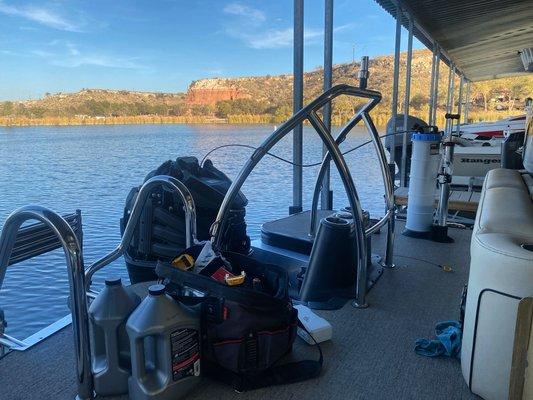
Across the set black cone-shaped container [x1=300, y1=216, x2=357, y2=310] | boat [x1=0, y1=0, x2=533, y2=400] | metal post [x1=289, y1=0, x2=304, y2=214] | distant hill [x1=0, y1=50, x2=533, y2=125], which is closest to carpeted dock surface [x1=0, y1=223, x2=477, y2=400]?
boat [x1=0, y1=0, x2=533, y2=400]

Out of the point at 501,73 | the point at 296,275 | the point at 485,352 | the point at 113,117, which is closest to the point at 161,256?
the point at 296,275

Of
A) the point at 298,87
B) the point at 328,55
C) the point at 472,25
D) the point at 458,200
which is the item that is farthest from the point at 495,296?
the point at 472,25

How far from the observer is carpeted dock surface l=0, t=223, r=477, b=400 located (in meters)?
1.29

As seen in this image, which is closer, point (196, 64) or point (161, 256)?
point (161, 256)

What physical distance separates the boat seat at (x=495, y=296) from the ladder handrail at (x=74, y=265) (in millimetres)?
1055

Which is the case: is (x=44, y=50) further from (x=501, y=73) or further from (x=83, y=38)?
(x=501, y=73)

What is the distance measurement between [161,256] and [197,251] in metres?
Answer: 0.60

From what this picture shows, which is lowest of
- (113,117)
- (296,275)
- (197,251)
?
(296,275)

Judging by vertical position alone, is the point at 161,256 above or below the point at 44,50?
below

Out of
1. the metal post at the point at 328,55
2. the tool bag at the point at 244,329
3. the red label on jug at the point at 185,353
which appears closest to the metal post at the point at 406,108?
the metal post at the point at 328,55

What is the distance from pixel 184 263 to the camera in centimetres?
145

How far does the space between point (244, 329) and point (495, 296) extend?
2.28ft

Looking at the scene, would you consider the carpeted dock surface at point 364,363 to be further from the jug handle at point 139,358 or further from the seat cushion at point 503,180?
the seat cushion at point 503,180

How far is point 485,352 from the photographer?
1.16m
